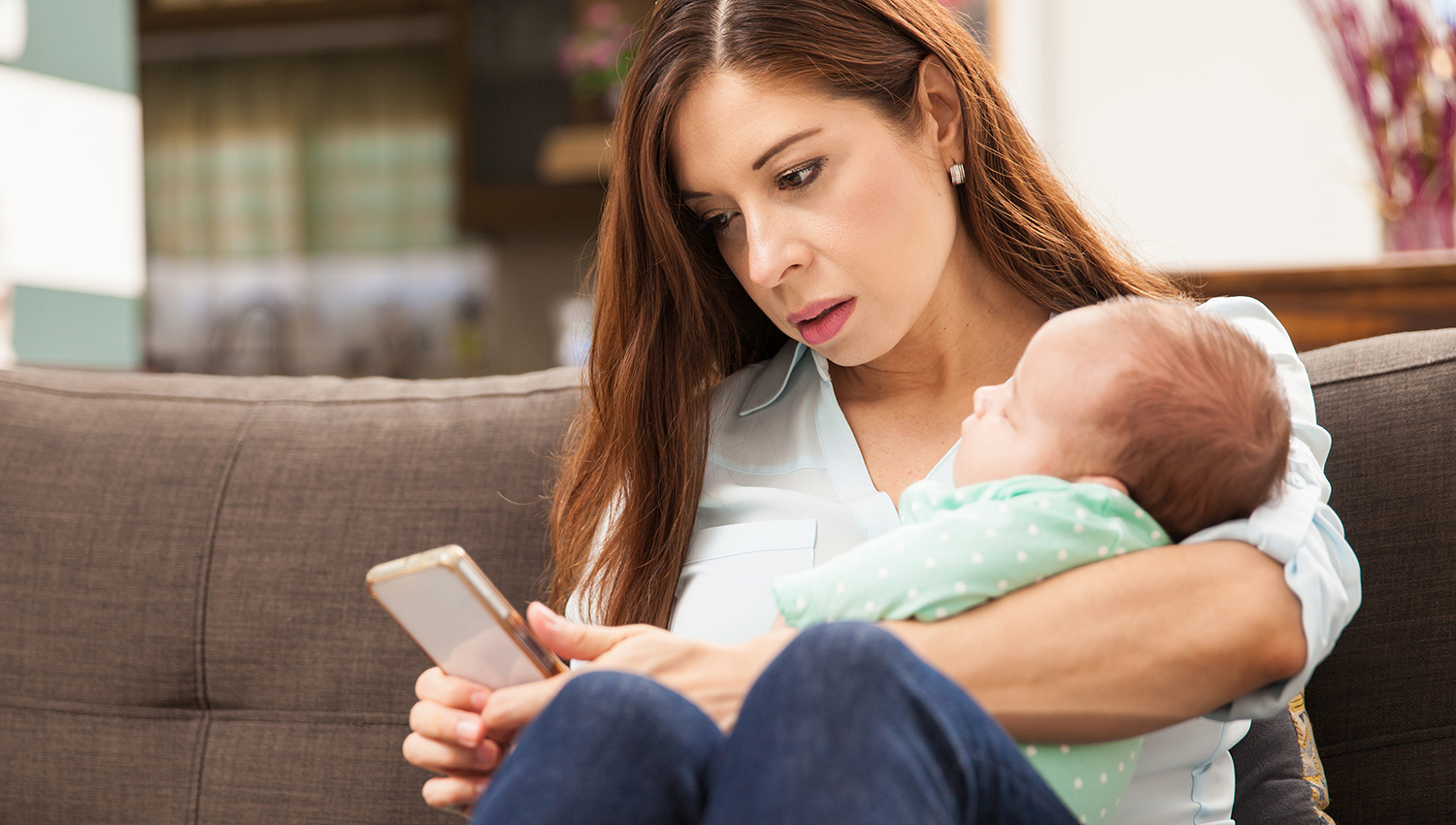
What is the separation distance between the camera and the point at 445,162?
490 cm

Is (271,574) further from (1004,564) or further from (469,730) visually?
(1004,564)

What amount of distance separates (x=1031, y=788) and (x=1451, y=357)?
889mm

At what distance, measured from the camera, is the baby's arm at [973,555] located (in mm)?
864

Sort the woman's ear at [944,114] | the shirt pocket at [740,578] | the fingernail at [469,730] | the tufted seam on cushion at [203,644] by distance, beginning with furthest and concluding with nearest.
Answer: the tufted seam on cushion at [203,644] → the woman's ear at [944,114] → the shirt pocket at [740,578] → the fingernail at [469,730]

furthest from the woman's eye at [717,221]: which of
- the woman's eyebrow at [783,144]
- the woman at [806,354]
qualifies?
the woman's eyebrow at [783,144]

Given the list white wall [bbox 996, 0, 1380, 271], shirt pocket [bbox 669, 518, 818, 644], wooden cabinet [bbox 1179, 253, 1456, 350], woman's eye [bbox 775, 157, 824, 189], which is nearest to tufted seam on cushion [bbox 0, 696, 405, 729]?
shirt pocket [bbox 669, 518, 818, 644]

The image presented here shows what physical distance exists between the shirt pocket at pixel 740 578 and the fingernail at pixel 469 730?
296 mm

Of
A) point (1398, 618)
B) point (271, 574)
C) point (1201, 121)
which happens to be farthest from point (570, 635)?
point (1201, 121)

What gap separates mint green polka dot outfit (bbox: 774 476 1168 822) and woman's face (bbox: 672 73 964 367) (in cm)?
36

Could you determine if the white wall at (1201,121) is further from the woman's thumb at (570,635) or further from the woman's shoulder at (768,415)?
the woman's thumb at (570,635)

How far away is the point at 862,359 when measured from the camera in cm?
124

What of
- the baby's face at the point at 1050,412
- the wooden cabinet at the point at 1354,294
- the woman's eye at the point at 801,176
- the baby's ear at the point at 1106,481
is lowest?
the wooden cabinet at the point at 1354,294

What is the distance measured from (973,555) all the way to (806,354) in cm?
58

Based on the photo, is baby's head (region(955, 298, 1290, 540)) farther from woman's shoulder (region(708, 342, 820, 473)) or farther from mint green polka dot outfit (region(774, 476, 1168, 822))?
woman's shoulder (region(708, 342, 820, 473))
